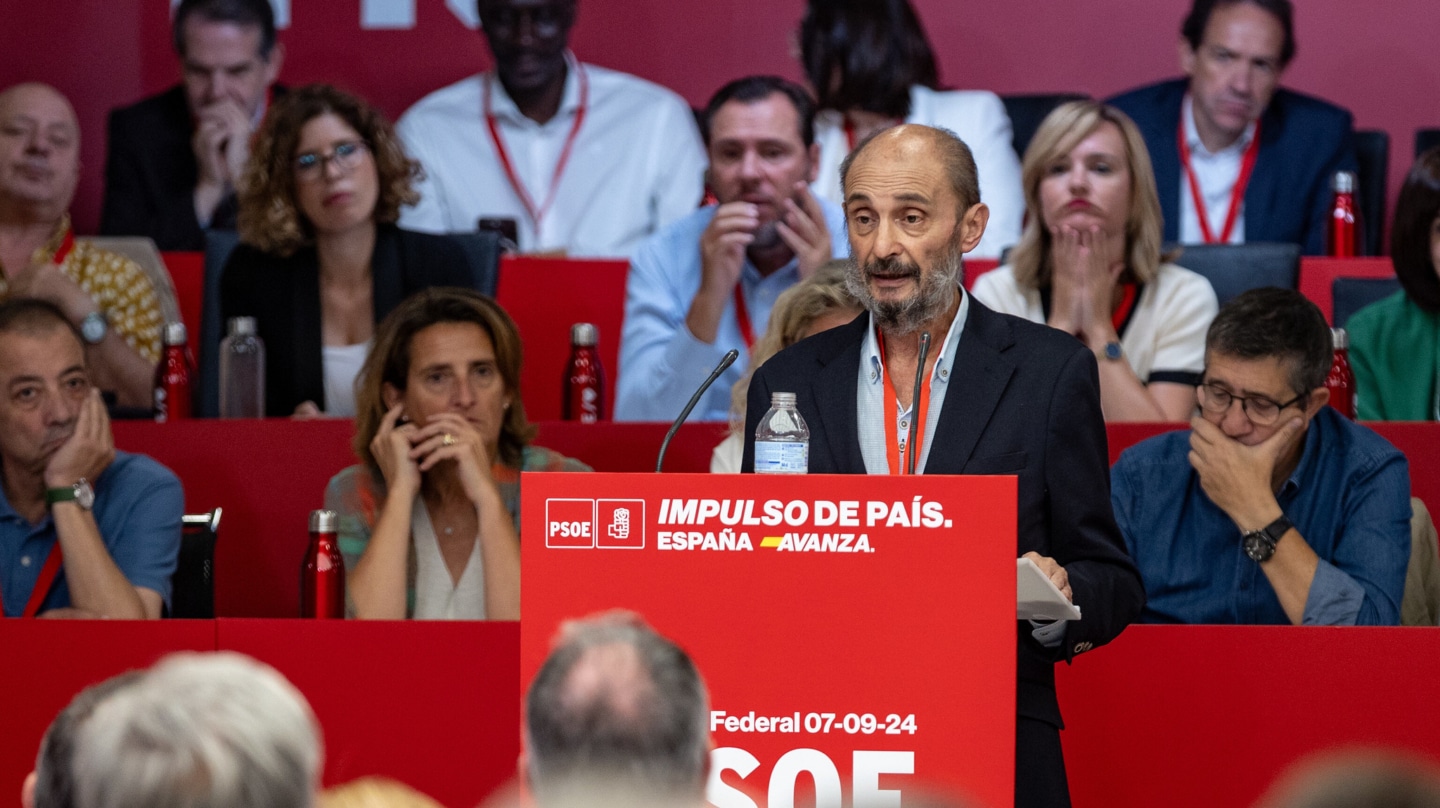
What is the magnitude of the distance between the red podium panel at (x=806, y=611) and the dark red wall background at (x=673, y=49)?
15.9 ft

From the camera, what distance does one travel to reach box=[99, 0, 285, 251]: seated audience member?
5.98 m

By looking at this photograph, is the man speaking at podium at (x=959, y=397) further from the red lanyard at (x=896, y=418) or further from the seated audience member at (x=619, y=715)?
the seated audience member at (x=619, y=715)

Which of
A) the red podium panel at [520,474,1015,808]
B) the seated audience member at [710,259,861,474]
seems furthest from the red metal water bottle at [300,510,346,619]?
the red podium panel at [520,474,1015,808]

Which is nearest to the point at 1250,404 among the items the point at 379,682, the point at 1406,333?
the point at 1406,333

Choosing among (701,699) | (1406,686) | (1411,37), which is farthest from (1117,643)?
(1411,37)

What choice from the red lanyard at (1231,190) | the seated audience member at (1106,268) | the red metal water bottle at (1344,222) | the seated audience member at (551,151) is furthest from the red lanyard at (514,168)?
the red metal water bottle at (1344,222)

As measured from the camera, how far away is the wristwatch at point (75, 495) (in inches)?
133

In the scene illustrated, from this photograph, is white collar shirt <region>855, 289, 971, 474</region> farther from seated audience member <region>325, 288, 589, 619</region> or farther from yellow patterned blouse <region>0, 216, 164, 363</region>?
yellow patterned blouse <region>0, 216, 164, 363</region>

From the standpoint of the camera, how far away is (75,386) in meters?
3.57

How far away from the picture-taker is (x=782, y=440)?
212 centimetres

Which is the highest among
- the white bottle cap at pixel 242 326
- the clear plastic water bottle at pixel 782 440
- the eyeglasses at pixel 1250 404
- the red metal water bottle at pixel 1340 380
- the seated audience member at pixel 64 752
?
the white bottle cap at pixel 242 326

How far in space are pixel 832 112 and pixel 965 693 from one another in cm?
415

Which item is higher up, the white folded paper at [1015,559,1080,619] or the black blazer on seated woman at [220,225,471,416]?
the black blazer on seated woman at [220,225,471,416]

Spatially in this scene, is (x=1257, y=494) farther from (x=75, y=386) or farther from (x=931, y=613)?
(x=75, y=386)
